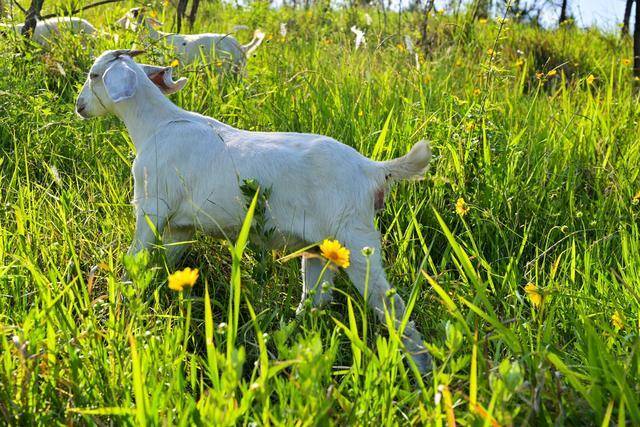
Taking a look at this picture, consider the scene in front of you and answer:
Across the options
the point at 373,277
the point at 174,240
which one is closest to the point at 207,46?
the point at 174,240

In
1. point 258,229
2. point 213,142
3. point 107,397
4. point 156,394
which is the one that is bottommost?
point 107,397

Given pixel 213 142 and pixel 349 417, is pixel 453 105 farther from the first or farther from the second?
pixel 349 417

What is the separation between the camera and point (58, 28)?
4.98 m

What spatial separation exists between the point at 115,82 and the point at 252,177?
0.81m

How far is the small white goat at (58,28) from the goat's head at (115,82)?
1.68 metres

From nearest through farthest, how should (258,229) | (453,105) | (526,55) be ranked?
(258,229) → (453,105) → (526,55)

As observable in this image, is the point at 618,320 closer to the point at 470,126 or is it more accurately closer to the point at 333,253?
the point at 333,253

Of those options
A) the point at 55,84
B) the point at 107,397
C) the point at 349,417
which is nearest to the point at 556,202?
the point at 349,417

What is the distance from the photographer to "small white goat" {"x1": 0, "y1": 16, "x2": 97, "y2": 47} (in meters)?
4.93

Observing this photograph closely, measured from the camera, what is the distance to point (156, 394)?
5.63 feet

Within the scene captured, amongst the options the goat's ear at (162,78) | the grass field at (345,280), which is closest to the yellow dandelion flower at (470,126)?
the grass field at (345,280)

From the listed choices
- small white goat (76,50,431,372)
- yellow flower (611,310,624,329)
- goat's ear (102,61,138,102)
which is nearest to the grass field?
yellow flower (611,310,624,329)

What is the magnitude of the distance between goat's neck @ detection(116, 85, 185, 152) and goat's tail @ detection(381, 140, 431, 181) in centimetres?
97

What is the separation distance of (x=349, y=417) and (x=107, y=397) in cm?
64
